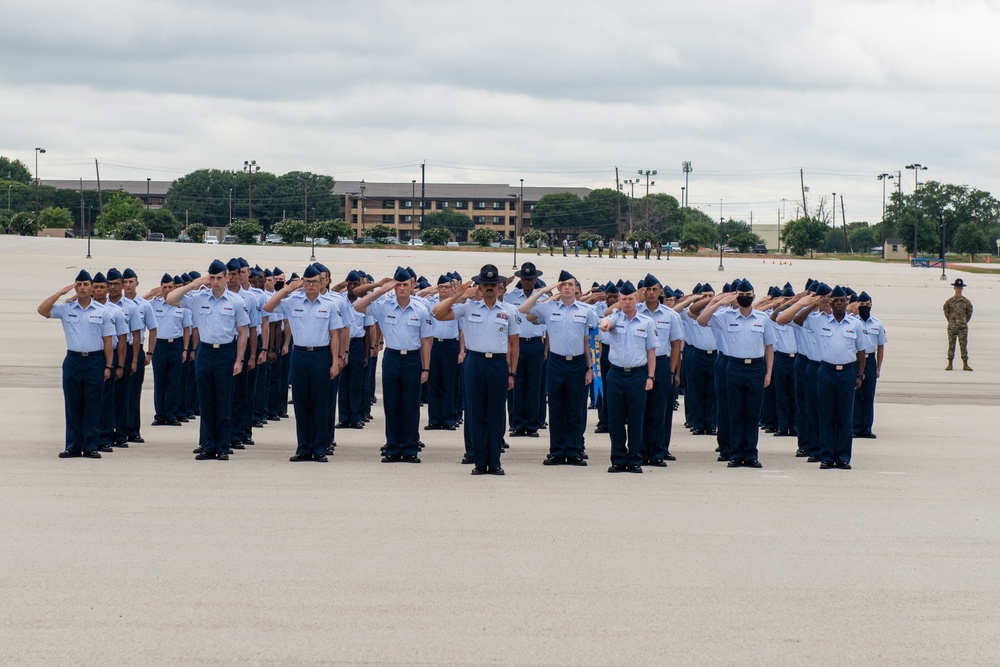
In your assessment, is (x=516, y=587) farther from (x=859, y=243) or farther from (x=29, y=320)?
(x=859, y=243)

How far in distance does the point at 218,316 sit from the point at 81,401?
1.58 meters

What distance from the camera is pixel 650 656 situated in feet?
19.2

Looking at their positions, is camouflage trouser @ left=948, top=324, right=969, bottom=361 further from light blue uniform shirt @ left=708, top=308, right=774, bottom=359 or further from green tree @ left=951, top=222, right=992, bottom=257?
green tree @ left=951, top=222, right=992, bottom=257

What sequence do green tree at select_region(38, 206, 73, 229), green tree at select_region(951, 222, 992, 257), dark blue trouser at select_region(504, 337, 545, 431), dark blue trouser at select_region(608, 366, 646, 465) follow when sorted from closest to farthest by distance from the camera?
dark blue trouser at select_region(608, 366, 646, 465) < dark blue trouser at select_region(504, 337, 545, 431) < green tree at select_region(951, 222, 992, 257) < green tree at select_region(38, 206, 73, 229)

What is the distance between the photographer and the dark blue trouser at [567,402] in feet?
39.8

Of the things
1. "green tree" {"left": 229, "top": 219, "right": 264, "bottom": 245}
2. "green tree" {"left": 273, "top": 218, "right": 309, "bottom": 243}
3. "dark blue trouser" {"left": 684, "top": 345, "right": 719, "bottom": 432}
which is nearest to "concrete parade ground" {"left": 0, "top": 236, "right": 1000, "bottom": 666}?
"dark blue trouser" {"left": 684, "top": 345, "right": 719, "bottom": 432}

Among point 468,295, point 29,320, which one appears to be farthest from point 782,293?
point 29,320

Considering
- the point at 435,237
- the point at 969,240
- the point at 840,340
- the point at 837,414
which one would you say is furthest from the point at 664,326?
the point at 969,240

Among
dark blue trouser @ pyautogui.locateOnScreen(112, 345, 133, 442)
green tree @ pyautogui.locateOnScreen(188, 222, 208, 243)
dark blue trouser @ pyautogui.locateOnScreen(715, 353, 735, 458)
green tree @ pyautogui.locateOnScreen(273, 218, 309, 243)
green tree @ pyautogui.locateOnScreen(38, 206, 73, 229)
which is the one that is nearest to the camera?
dark blue trouser @ pyautogui.locateOnScreen(715, 353, 735, 458)

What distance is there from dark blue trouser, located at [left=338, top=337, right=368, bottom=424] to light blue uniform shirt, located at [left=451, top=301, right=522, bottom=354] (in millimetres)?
3917

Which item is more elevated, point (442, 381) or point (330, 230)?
point (330, 230)

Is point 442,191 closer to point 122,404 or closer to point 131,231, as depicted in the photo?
point 131,231

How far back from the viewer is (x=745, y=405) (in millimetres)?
12320

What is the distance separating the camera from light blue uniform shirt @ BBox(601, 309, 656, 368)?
11.8 meters
